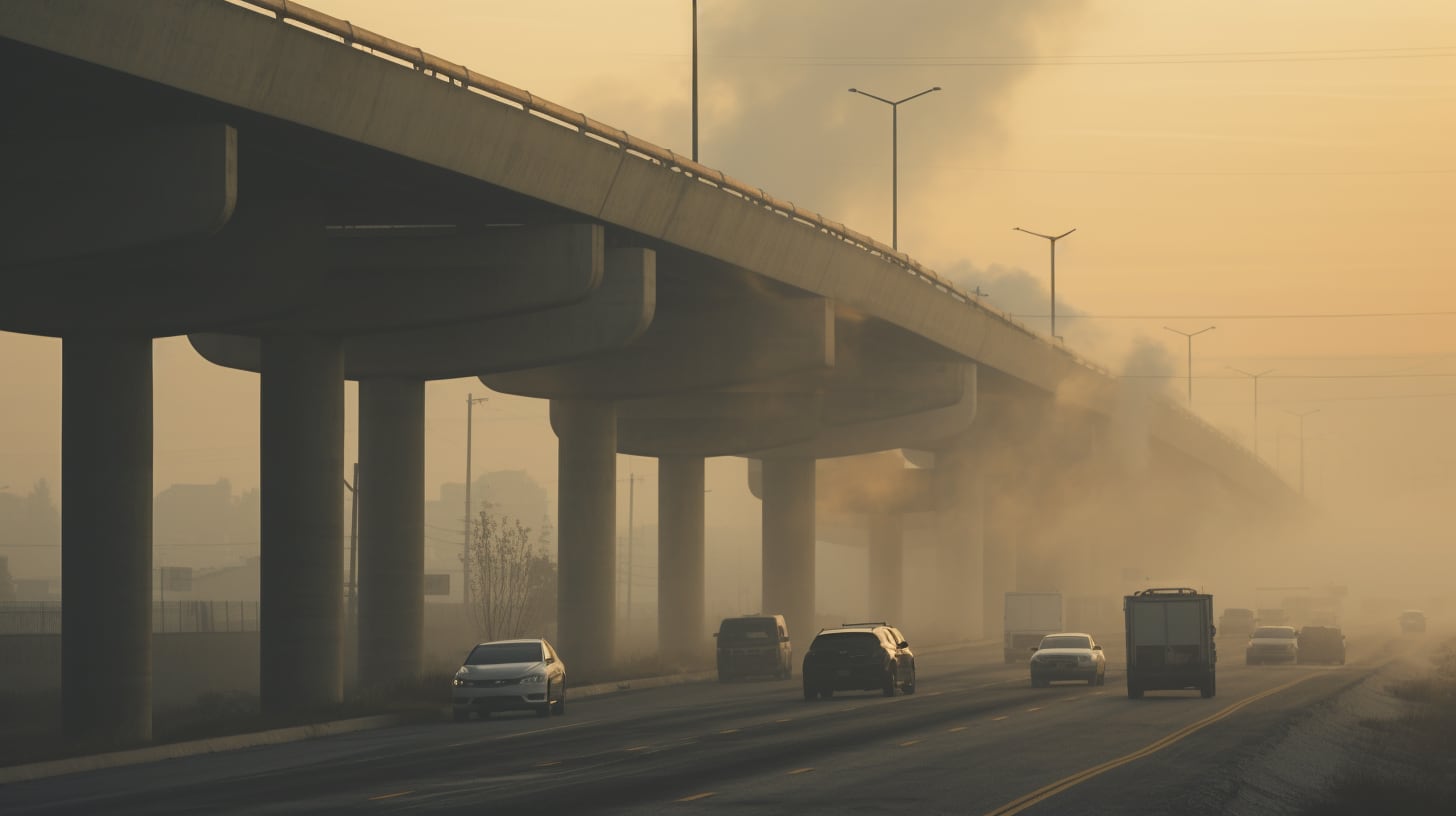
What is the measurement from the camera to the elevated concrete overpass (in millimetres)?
31703

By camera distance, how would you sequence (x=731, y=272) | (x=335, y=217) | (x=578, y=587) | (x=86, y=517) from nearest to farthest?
(x=86, y=517) < (x=335, y=217) < (x=731, y=272) < (x=578, y=587)

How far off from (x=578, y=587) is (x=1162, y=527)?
11965cm

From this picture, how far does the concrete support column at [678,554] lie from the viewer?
79.4 metres

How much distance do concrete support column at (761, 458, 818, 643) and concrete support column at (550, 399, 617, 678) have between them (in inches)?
1091

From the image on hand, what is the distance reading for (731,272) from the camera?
55.2 metres

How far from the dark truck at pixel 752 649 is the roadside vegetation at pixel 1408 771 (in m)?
18.7

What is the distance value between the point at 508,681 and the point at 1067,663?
57.6 feet

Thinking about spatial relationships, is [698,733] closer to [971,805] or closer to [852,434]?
[971,805]

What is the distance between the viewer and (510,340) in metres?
49.9

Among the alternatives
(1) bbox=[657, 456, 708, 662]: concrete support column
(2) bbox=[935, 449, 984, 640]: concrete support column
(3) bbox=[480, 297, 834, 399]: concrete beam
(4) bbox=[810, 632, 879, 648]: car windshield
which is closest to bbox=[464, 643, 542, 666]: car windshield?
(4) bbox=[810, 632, 879, 648]: car windshield

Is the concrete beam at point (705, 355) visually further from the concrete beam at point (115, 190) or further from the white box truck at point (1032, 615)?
the concrete beam at point (115, 190)

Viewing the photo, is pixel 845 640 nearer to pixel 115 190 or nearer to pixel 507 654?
pixel 507 654

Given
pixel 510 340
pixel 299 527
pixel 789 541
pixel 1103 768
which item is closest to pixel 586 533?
pixel 510 340

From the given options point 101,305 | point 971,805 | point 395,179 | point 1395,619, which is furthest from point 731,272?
point 1395,619
